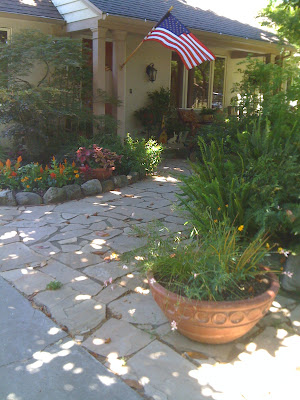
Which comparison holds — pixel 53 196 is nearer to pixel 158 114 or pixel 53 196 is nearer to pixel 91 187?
pixel 91 187

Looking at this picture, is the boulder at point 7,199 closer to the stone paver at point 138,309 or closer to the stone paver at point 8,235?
the stone paver at point 8,235

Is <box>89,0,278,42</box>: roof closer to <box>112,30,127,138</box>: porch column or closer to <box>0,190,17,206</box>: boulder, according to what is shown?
<box>112,30,127,138</box>: porch column

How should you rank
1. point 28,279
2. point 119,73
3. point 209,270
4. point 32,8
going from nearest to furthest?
point 209,270
point 28,279
point 32,8
point 119,73

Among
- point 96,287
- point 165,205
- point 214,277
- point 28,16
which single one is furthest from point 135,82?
point 214,277

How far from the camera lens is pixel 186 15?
1130cm

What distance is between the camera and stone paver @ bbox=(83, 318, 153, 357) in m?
2.95

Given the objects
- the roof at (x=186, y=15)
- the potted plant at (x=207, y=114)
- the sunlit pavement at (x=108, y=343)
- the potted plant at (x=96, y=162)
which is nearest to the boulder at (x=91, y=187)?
the potted plant at (x=96, y=162)

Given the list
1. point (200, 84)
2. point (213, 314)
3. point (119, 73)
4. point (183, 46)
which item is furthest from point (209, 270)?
point (200, 84)

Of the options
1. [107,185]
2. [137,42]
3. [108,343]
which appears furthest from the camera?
[137,42]

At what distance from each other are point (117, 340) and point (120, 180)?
191 inches

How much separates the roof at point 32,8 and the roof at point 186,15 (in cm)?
146

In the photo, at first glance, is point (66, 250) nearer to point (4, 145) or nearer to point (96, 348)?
point (96, 348)

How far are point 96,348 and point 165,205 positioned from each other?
12.4 feet

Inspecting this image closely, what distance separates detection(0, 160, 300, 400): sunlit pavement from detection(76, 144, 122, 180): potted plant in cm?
271
